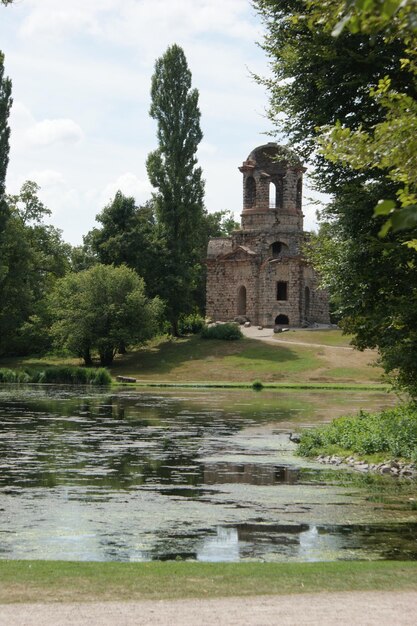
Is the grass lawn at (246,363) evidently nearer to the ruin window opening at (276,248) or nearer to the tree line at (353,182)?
the ruin window opening at (276,248)

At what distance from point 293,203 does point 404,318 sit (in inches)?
2479

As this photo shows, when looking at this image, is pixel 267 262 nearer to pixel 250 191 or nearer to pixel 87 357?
pixel 250 191

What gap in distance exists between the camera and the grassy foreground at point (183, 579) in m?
9.38

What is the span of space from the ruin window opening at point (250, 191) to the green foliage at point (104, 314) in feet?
50.5

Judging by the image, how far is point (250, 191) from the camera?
281 feet

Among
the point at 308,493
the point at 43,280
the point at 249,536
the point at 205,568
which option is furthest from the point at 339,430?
the point at 43,280

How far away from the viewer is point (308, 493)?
1855 cm

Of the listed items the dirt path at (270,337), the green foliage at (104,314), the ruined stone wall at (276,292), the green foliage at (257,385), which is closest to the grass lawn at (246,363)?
the dirt path at (270,337)

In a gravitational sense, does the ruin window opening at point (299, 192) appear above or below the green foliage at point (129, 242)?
above

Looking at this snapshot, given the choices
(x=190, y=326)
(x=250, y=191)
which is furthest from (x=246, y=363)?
(x=250, y=191)

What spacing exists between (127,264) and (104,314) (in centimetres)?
1162

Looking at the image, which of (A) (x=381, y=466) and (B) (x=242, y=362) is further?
Result: (B) (x=242, y=362)

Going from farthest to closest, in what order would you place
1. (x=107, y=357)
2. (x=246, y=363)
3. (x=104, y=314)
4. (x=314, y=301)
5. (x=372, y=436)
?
1. (x=314, y=301)
2. (x=107, y=357)
3. (x=104, y=314)
4. (x=246, y=363)
5. (x=372, y=436)

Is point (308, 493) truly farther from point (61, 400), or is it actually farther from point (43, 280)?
point (43, 280)
